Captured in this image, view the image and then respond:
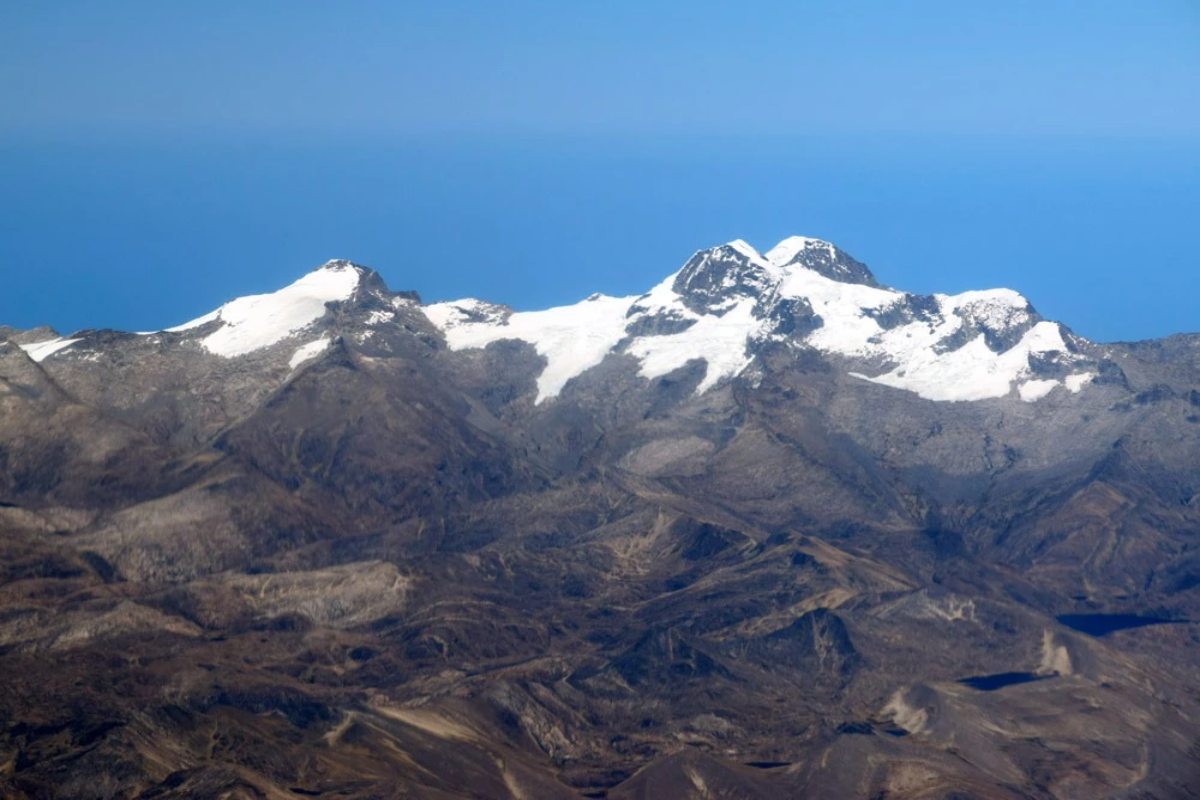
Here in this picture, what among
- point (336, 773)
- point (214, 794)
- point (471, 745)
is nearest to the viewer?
point (214, 794)

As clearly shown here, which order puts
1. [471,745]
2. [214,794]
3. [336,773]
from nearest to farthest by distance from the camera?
1. [214,794]
2. [336,773]
3. [471,745]

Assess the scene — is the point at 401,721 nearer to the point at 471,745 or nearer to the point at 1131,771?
the point at 471,745

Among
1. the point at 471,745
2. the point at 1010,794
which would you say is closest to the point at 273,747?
the point at 471,745

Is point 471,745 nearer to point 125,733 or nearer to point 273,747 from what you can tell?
point 273,747

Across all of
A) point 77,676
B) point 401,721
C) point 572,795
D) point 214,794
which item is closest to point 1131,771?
point 572,795

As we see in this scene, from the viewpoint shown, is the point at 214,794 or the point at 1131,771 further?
the point at 1131,771

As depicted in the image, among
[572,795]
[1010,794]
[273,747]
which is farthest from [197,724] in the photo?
[1010,794]

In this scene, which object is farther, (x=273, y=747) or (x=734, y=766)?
(x=734, y=766)

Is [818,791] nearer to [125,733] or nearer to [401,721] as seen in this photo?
[401,721]
